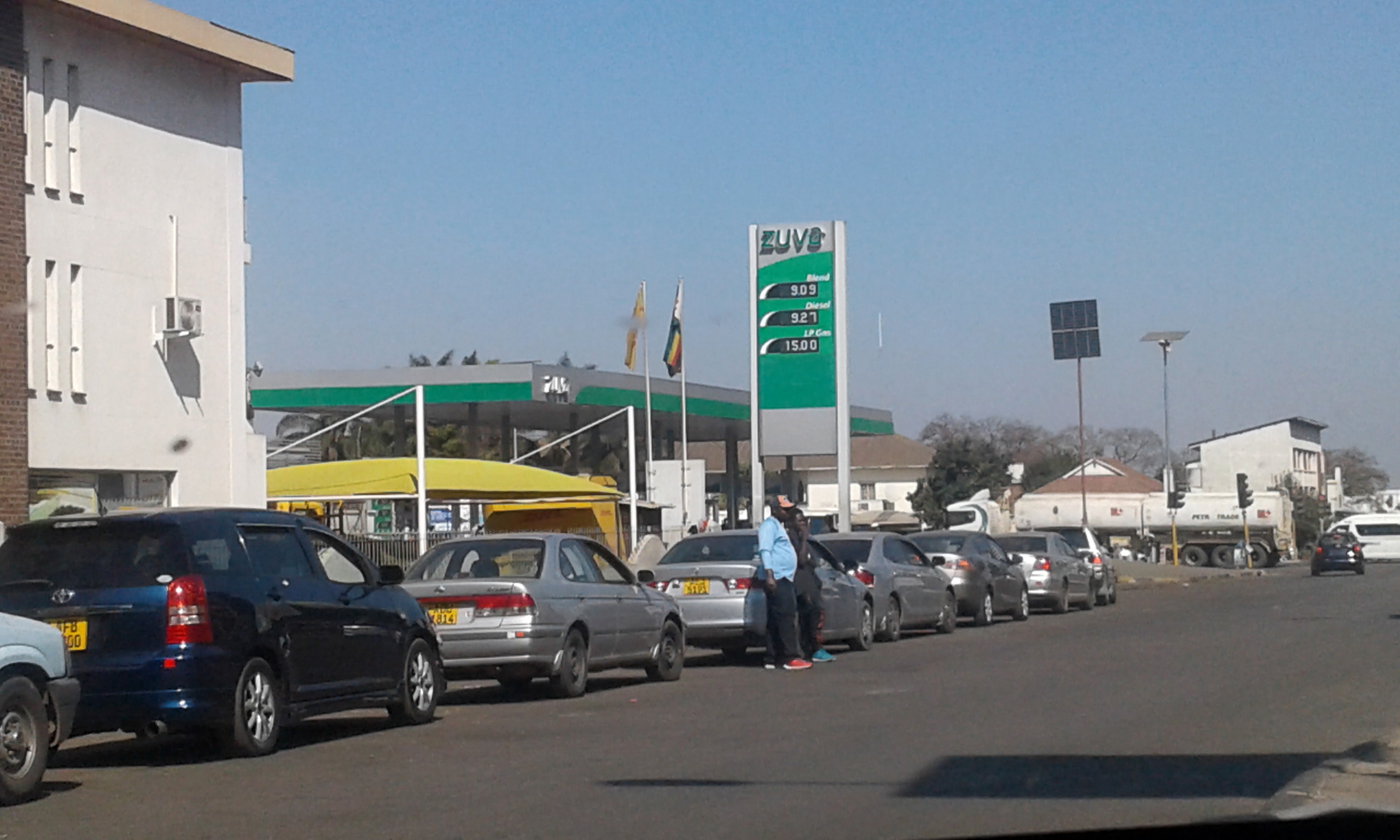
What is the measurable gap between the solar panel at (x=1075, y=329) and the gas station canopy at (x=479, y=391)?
20.2 metres

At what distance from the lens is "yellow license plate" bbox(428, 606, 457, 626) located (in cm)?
1431

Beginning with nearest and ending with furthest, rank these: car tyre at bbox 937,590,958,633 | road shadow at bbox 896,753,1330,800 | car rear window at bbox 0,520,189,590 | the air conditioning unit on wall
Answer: road shadow at bbox 896,753,1330,800 → car rear window at bbox 0,520,189,590 → the air conditioning unit on wall → car tyre at bbox 937,590,958,633

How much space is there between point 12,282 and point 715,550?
9.18 metres

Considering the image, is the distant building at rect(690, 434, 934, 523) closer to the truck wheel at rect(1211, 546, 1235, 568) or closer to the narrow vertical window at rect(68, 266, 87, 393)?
the truck wheel at rect(1211, 546, 1235, 568)

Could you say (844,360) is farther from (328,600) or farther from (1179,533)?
(1179,533)

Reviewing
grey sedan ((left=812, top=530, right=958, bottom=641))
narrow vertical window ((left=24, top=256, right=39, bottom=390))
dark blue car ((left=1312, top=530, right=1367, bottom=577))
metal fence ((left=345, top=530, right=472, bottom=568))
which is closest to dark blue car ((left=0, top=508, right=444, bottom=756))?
grey sedan ((left=812, top=530, right=958, bottom=641))

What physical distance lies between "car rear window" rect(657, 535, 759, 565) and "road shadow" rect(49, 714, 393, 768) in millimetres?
5681

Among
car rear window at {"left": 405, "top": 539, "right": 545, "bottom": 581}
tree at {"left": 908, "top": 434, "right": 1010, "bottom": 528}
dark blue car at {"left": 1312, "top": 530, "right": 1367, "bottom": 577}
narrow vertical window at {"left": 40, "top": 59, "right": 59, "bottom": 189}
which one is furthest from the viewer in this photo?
tree at {"left": 908, "top": 434, "right": 1010, "bottom": 528}

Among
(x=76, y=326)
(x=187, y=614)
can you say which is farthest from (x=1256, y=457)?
(x=187, y=614)

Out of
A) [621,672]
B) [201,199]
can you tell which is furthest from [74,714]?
[201,199]

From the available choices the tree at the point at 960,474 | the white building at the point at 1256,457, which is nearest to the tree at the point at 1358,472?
the white building at the point at 1256,457

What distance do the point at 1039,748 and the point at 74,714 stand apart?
563cm

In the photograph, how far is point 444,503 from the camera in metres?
28.7

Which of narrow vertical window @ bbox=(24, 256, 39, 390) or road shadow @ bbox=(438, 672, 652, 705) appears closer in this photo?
road shadow @ bbox=(438, 672, 652, 705)
